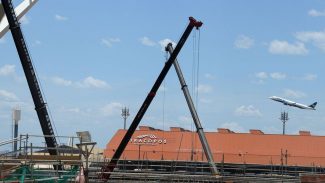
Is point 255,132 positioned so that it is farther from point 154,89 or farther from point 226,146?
point 154,89

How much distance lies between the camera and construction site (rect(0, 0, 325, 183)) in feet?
72.3

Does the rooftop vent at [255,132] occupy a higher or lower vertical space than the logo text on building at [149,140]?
higher

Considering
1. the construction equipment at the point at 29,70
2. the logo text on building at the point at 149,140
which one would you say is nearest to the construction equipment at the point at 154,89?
the construction equipment at the point at 29,70

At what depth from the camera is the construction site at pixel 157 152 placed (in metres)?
22.0

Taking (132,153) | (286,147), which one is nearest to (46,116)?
(132,153)

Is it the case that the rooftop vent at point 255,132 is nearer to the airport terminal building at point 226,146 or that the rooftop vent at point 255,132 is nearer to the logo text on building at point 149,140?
the airport terminal building at point 226,146

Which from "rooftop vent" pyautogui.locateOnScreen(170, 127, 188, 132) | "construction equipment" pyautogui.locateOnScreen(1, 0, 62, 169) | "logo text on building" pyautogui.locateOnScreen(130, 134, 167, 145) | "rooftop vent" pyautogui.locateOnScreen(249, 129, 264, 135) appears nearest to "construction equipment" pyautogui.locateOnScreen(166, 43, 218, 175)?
"construction equipment" pyautogui.locateOnScreen(1, 0, 62, 169)

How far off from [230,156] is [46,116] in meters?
48.3

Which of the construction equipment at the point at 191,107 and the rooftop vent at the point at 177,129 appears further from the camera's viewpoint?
the rooftop vent at the point at 177,129

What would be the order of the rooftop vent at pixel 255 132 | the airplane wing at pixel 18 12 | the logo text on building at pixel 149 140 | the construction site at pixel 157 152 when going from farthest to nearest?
the logo text on building at pixel 149 140 < the rooftop vent at pixel 255 132 < the airplane wing at pixel 18 12 < the construction site at pixel 157 152

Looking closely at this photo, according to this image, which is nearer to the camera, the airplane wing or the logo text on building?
the airplane wing

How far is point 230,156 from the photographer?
80.5 m

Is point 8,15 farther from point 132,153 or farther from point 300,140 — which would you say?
point 300,140

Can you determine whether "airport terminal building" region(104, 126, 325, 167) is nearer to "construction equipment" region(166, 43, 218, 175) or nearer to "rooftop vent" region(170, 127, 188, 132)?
"rooftop vent" region(170, 127, 188, 132)
